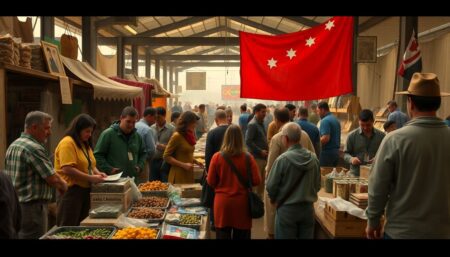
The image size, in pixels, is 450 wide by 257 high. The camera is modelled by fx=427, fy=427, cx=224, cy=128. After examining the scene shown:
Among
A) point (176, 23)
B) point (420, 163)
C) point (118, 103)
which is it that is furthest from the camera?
point (176, 23)

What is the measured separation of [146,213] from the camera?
387 centimetres

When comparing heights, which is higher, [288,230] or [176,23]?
[176,23]

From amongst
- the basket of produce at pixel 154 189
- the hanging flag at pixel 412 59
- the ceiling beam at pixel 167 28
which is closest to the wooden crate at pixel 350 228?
the basket of produce at pixel 154 189

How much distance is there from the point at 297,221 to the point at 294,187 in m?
0.32

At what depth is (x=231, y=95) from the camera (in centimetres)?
3044

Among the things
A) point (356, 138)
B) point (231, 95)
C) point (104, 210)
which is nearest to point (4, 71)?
point (104, 210)

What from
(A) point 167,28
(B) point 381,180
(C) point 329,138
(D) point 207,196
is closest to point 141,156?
(D) point 207,196

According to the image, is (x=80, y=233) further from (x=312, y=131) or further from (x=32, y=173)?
(x=312, y=131)

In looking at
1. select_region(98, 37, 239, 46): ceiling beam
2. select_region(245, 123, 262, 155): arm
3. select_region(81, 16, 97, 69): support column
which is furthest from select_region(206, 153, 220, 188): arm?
select_region(98, 37, 239, 46): ceiling beam

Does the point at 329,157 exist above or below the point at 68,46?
below

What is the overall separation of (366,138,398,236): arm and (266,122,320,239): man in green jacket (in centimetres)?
120
